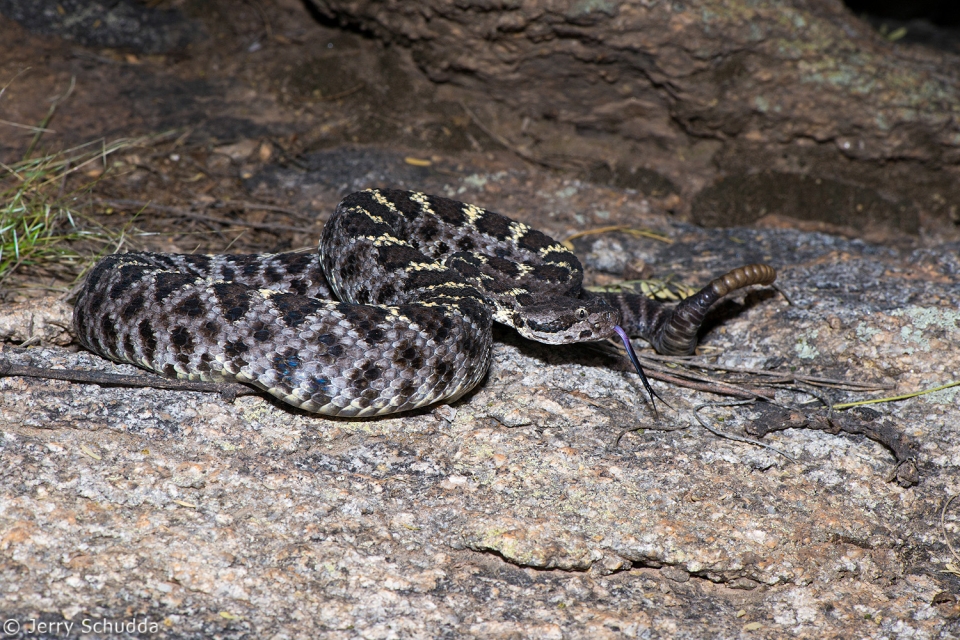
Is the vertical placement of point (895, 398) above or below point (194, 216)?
above

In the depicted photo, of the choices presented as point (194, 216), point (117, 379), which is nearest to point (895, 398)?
point (117, 379)

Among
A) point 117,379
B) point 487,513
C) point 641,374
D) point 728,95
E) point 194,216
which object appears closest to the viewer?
point 487,513

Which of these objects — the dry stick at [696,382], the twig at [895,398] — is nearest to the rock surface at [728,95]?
the dry stick at [696,382]

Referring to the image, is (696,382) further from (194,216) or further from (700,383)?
(194,216)

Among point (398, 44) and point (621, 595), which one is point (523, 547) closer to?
point (621, 595)

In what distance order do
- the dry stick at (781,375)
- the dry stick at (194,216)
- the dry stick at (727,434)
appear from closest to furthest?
the dry stick at (727,434)
the dry stick at (781,375)
the dry stick at (194,216)

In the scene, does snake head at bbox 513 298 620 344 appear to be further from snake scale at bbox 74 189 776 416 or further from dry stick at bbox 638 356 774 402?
dry stick at bbox 638 356 774 402

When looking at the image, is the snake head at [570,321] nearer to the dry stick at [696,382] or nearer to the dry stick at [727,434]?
the dry stick at [696,382]
